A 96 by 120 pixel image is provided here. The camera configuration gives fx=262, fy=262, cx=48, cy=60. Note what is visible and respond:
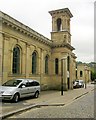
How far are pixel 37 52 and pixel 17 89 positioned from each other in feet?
45.3

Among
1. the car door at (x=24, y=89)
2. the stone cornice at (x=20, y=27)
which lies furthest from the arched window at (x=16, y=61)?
the car door at (x=24, y=89)

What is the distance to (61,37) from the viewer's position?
37.6 metres

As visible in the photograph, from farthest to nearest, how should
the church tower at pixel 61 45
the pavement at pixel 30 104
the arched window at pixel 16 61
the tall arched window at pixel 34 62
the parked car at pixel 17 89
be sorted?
the church tower at pixel 61 45 < the tall arched window at pixel 34 62 < the arched window at pixel 16 61 < the parked car at pixel 17 89 < the pavement at pixel 30 104

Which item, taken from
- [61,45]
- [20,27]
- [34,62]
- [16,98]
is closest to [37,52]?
[34,62]

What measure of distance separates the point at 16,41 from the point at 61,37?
1284 cm

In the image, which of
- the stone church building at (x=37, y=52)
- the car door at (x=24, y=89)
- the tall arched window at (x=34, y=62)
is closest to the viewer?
the car door at (x=24, y=89)

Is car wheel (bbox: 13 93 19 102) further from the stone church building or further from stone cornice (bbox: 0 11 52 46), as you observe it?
stone cornice (bbox: 0 11 52 46)

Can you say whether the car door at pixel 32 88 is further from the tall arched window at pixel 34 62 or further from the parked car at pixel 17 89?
the tall arched window at pixel 34 62

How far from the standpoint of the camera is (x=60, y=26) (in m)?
39.6

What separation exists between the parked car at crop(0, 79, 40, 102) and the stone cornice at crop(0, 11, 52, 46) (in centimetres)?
611

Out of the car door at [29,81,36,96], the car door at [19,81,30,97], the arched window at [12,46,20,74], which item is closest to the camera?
the car door at [19,81,30,97]

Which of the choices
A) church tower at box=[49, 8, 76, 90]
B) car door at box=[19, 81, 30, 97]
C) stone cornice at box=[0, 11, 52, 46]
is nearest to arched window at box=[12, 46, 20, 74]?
stone cornice at box=[0, 11, 52, 46]

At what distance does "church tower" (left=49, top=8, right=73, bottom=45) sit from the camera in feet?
123

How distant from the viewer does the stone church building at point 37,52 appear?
78.1ft
